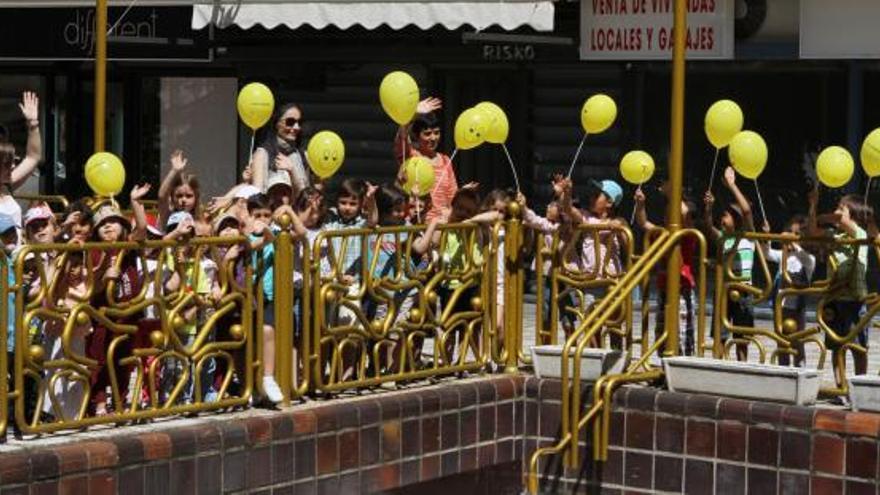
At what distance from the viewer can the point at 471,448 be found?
1221 cm

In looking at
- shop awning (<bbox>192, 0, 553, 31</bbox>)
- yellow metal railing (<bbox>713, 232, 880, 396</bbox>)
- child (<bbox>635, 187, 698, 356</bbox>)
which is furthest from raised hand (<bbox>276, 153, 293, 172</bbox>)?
shop awning (<bbox>192, 0, 553, 31</bbox>)

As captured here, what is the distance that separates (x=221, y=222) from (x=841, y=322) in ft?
10.7

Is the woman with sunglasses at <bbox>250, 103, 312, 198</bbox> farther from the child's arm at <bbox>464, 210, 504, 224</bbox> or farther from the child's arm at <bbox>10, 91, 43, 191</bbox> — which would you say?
the child's arm at <bbox>10, 91, 43, 191</bbox>

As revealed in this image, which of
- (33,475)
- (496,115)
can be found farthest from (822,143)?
(33,475)

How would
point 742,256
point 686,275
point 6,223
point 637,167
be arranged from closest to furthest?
point 6,223, point 742,256, point 637,167, point 686,275

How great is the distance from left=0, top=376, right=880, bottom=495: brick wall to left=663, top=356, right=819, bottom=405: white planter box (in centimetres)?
8

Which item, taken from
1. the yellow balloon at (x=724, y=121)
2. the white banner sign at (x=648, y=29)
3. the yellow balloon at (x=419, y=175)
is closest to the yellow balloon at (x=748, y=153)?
the yellow balloon at (x=724, y=121)

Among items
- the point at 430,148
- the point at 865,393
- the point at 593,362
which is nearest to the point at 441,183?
the point at 430,148

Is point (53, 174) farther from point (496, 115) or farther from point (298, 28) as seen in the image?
point (496, 115)

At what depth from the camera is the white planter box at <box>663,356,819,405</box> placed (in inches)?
448

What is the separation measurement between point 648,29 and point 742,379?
7831mm

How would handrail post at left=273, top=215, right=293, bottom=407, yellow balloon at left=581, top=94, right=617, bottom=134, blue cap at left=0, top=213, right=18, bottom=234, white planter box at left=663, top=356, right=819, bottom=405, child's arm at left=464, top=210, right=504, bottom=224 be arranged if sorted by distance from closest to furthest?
blue cap at left=0, top=213, right=18, bottom=234 → handrail post at left=273, top=215, right=293, bottom=407 → white planter box at left=663, top=356, right=819, bottom=405 → child's arm at left=464, top=210, right=504, bottom=224 → yellow balloon at left=581, top=94, right=617, bottom=134

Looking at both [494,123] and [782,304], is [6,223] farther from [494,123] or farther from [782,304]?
[782,304]

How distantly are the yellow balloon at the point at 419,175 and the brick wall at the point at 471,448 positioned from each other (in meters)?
1.07
